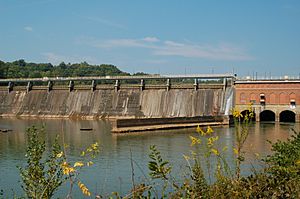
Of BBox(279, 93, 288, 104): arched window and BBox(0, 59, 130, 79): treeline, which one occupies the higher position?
BBox(0, 59, 130, 79): treeline

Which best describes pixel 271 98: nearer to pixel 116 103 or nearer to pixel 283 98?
pixel 283 98

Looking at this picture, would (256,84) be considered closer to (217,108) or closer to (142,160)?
(217,108)

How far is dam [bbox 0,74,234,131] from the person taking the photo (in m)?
Answer: 57.2

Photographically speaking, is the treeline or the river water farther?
the treeline

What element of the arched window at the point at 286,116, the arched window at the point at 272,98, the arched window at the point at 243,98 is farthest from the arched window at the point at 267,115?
the arched window at the point at 243,98

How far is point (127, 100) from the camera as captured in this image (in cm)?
6206

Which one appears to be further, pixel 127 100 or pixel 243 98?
pixel 127 100

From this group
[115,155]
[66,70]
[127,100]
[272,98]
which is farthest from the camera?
[66,70]

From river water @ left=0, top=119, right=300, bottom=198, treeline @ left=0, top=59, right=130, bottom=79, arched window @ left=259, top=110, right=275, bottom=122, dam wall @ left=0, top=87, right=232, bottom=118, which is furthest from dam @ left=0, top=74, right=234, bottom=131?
treeline @ left=0, top=59, right=130, bottom=79

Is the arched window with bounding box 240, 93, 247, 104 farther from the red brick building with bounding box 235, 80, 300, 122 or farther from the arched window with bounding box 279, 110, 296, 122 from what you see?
the arched window with bounding box 279, 110, 296, 122

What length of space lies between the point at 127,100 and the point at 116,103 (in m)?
1.75

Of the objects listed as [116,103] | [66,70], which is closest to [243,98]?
[116,103]

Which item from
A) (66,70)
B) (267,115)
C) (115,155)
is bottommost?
(115,155)

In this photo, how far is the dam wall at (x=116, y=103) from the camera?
57031 mm
